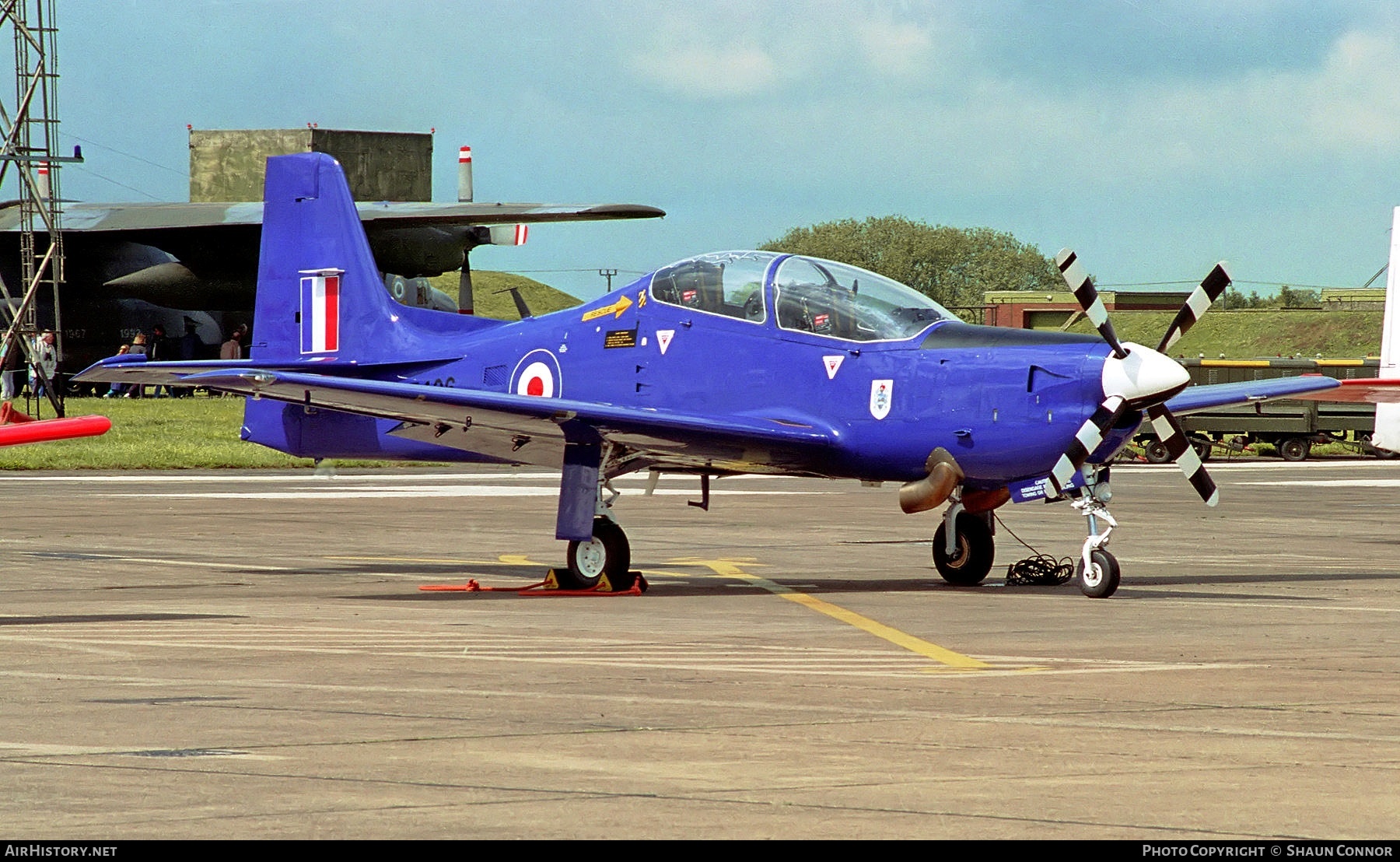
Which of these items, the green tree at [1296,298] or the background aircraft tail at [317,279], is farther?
the green tree at [1296,298]

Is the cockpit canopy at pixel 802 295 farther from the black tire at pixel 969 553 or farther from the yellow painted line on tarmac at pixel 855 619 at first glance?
the yellow painted line on tarmac at pixel 855 619

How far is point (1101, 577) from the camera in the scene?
42.6ft

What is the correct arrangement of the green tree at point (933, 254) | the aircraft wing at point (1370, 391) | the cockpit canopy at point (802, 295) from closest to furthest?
the cockpit canopy at point (802, 295), the aircraft wing at point (1370, 391), the green tree at point (933, 254)

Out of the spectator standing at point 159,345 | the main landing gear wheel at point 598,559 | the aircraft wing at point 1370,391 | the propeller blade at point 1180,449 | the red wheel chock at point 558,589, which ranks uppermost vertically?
the aircraft wing at point 1370,391

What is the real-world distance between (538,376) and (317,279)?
3.50m

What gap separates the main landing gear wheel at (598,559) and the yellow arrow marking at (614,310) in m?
2.07

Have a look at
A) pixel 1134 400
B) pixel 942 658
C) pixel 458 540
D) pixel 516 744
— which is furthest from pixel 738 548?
pixel 516 744

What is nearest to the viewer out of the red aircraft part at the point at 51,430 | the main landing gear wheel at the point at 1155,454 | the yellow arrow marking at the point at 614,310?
the red aircraft part at the point at 51,430

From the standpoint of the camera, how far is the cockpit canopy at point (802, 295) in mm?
13539

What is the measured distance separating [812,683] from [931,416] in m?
4.60

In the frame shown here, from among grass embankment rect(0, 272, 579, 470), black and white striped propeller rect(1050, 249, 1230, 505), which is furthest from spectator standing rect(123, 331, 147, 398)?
black and white striped propeller rect(1050, 249, 1230, 505)

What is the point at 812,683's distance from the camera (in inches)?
344

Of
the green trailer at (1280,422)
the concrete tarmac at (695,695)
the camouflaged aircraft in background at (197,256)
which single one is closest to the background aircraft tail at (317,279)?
the concrete tarmac at (695,695)

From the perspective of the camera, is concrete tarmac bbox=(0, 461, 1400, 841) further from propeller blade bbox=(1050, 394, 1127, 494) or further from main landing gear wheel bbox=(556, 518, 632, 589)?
propeller blade bbox=(1050, 394, 1127, 494)
